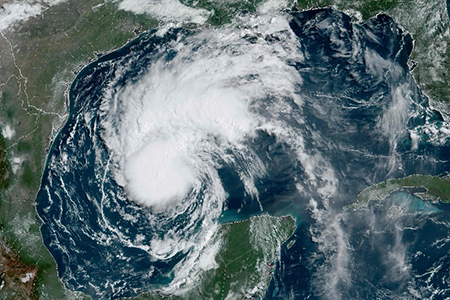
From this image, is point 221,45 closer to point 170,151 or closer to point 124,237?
point 170,151

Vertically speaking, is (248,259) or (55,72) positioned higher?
(55,72)

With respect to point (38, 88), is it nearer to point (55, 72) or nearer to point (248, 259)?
point (55, 72)

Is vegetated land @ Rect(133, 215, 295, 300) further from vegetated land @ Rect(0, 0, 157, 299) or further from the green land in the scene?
vegetated land @ Rect(0, 0, 157, 299)

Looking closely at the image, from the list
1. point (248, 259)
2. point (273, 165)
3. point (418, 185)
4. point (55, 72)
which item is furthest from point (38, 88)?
point (418, 185)

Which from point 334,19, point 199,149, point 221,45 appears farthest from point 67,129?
point 334,19

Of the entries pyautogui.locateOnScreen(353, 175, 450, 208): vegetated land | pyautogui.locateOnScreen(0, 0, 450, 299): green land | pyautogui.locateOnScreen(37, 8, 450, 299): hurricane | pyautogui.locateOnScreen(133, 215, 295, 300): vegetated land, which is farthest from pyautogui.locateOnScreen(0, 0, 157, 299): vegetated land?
pyautogui.locateOnScreen(353, 175, 450, 208): vegetated land

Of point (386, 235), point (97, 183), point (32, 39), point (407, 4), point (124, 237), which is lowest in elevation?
point (386, 235)
